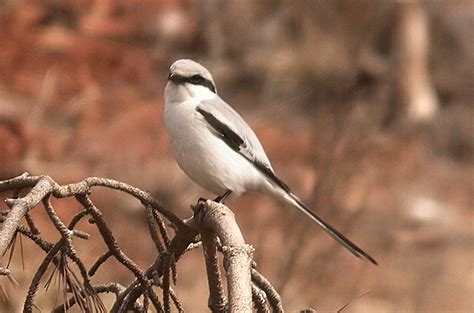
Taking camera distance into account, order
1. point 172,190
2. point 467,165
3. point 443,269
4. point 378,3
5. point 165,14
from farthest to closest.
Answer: point 165,14 → point 467,165 → point 378,3 → point 172,190 → point 443,269

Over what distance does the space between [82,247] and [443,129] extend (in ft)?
11.6

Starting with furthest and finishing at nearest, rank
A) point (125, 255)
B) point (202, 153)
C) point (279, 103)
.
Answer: point (279, 103) < point (202, 153) < point (125, 255)

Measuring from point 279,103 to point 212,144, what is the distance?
5.19 metres

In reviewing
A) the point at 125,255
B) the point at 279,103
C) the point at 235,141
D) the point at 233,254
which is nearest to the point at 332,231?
the point at 235,141

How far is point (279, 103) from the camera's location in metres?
7.18

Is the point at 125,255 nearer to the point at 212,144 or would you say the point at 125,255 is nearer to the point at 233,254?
the point at 233,254

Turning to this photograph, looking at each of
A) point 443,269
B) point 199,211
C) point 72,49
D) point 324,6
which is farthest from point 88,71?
point 199,211

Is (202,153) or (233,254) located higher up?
(202,153)

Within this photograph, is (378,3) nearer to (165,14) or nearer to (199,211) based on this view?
(165,14)

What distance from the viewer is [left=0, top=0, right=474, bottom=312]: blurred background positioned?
17.3 feet

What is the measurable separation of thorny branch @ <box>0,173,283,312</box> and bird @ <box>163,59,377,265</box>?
41 cm

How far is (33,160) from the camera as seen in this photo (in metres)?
5.23

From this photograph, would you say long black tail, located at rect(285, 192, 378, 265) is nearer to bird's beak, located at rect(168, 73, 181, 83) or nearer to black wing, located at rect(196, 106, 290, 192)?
black wing, located at rect(196, 106, 290, 192)

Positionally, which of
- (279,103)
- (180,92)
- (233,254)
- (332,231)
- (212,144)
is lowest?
(233,254)
